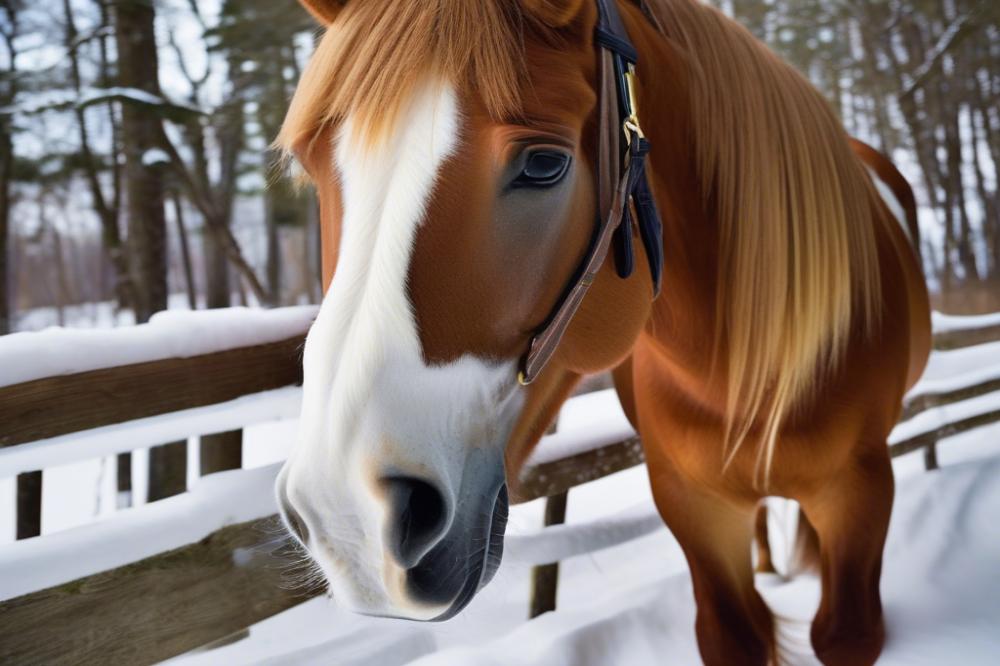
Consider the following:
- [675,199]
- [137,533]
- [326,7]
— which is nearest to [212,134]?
[137,533]

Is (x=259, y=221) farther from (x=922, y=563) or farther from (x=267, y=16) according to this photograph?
(x=922, y=563)

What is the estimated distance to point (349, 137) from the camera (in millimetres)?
913

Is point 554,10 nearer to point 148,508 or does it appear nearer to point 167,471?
point 148,508

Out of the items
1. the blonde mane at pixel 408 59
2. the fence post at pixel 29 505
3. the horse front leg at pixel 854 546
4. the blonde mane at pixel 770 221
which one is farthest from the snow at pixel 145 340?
the horse front leg at pixel 854 546

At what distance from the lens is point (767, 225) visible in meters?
1.37

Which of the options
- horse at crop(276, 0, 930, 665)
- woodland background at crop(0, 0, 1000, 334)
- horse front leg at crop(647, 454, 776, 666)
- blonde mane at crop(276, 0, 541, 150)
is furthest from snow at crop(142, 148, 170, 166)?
horse front leg at crop(647, 454, 776, 666)

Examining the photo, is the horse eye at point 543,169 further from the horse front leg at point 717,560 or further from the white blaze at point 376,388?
the horse front leg at point 717,560

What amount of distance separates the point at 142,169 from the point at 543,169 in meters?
3.23

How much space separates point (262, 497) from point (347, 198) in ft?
4.07

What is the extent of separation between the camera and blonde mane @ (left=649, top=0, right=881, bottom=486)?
1346 millimetres

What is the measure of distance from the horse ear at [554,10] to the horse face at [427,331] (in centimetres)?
4

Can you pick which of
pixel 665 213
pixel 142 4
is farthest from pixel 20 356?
pixel 142 4

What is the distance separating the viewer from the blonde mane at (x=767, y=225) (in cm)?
135

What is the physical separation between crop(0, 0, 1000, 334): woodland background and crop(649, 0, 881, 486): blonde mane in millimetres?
1276
